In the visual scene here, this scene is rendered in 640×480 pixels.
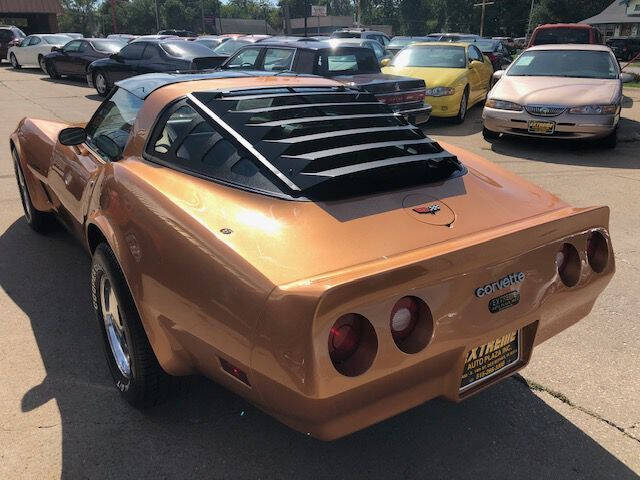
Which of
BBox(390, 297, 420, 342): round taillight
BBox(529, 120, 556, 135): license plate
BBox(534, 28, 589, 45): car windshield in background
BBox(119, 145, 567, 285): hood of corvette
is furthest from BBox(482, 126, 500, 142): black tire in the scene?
BBox(390, 297, 420, 342): round taillight

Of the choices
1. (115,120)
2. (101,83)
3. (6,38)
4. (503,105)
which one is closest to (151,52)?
(101,83)

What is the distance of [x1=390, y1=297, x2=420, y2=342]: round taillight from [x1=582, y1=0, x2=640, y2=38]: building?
45.5 metres

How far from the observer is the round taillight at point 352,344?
1.70 meters

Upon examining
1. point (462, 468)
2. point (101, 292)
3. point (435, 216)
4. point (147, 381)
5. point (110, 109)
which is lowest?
point (462, 468)

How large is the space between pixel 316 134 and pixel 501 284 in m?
1.09

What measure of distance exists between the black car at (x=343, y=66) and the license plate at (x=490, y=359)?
6024 millimetres

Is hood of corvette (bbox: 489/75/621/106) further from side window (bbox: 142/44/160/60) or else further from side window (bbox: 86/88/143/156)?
side window (bbox: 142/44/160/60)

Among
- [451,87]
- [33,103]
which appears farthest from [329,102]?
[33,103]

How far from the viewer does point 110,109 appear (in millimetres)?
3467

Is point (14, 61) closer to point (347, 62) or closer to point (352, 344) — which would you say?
point (347, 62)

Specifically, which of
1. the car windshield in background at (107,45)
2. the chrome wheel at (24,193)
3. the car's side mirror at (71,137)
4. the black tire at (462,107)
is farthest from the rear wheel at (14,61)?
the car's side mirror at (71,137)

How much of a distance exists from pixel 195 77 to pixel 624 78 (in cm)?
787

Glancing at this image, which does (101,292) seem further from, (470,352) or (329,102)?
(470,352)

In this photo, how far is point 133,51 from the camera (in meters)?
13.2
